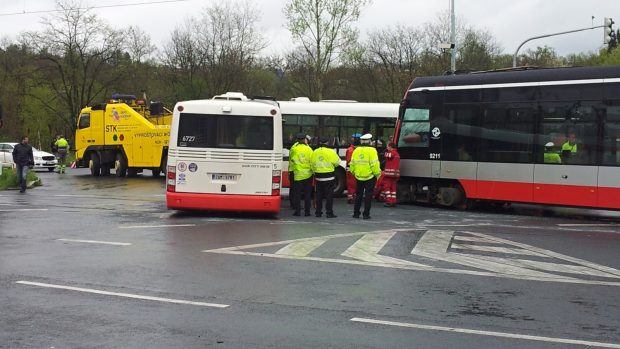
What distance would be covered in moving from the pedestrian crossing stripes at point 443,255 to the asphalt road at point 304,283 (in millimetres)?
33

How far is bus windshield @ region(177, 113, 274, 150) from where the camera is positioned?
13.8 m

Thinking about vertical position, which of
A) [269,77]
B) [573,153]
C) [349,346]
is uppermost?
[269,77]

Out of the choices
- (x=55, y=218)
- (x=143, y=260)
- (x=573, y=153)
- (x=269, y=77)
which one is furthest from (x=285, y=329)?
(x=269, y=77)

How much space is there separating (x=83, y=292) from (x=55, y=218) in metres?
7.30

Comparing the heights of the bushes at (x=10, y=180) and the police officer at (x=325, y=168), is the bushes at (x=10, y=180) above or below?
below

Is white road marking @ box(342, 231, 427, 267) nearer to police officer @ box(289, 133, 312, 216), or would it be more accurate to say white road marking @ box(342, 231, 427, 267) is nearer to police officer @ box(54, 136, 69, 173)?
police officer @ box(289, 133, 312, 216)

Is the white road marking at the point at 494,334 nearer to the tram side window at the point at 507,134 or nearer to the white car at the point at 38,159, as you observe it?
the tram side window at the point at 507,134

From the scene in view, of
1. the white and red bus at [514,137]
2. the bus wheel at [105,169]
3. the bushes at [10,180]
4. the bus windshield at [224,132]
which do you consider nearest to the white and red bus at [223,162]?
the bus windshield at [224,132]

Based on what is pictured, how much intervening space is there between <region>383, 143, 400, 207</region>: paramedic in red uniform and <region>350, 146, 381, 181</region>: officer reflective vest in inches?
85.4

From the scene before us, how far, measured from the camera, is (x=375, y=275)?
8.16m

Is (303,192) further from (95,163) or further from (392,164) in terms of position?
(95,163)

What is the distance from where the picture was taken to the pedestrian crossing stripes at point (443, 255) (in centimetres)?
848

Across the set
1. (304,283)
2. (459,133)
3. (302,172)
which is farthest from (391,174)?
(304,283)

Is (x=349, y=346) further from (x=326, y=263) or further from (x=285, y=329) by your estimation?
(x=326, y=263)
